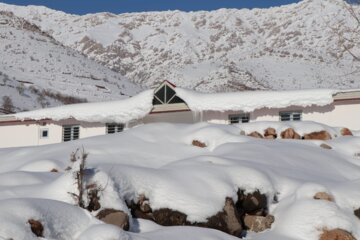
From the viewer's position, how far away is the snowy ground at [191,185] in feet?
28.7

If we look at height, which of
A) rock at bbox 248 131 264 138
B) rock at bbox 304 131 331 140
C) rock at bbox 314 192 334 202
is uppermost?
rock at bbox 304 131 331 140

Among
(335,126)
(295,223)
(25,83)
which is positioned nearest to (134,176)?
(295,223)

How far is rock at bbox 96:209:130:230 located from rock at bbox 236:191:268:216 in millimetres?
2859

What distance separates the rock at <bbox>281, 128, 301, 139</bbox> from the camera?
64.3 feet

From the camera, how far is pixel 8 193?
1016cm

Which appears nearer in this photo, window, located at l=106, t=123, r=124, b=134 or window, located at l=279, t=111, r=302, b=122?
window, located at l=279, t=111, r=302, b=122

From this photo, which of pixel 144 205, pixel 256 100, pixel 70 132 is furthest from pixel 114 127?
pixel 144 205

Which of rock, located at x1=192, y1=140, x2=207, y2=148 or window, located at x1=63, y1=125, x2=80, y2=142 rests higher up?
rock, located at x1=192, y1=140, x2=207, y2=148

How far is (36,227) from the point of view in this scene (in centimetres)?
827

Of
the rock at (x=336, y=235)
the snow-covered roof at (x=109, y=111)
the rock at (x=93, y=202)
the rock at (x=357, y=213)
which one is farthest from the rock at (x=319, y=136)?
the rock at (x=93, y=202)

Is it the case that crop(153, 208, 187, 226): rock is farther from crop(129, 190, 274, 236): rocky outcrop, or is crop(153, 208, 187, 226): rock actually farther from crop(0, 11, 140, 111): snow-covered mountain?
crop(0, 11, 140, 111): snow-covered mountain

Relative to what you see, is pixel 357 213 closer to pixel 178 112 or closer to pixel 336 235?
pixel 336 235

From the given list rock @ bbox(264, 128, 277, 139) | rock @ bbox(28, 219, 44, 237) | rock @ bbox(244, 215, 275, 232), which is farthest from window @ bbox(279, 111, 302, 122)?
rock @ bbox(28, 219, 44, 237)

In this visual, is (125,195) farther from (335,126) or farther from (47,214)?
(335,126)
